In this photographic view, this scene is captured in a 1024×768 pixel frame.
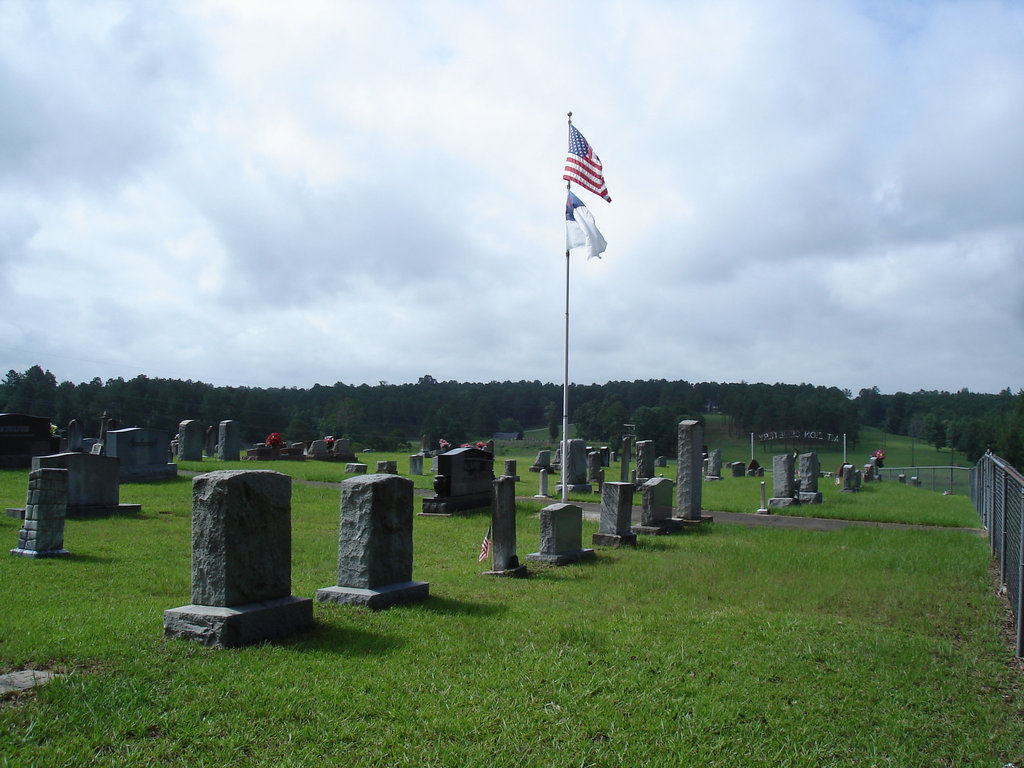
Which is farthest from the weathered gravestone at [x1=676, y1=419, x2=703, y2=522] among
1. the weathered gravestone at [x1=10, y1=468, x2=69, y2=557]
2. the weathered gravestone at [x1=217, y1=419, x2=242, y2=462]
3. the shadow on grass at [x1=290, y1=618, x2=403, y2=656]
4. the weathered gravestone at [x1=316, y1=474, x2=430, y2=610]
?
the weathered gravestone at [x1=217, y1=419, x2=242, y2=462]

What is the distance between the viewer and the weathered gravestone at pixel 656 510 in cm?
1539

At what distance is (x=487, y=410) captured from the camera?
85125mm

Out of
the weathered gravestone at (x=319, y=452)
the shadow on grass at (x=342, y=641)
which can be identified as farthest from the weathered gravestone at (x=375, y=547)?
the weathered gravestone at (x=319, y=452)

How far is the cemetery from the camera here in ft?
14.1

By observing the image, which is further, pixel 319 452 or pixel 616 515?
pixel 319 452

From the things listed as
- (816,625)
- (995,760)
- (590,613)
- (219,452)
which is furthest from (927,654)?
(219,452)

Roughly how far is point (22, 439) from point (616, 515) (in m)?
18.7

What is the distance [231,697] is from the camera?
4.70 m

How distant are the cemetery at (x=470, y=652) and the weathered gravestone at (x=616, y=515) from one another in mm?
2168

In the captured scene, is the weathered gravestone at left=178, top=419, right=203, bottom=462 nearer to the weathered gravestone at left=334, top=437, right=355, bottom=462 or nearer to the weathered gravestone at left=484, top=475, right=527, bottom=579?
the weathered gravestone at left=334, top=437, right=355, bottom=462

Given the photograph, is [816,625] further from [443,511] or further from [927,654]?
[443,511]

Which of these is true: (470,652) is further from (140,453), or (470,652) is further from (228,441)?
(228,441)

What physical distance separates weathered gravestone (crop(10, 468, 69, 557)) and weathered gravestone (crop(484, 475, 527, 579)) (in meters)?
5.91

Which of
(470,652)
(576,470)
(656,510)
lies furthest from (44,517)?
(576,470)
